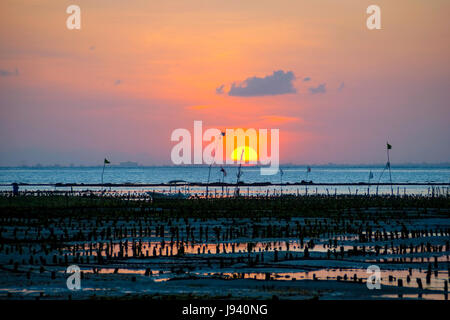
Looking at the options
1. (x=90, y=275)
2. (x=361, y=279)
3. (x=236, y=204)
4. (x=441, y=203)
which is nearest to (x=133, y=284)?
(x=90, y=275)

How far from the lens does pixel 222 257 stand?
29703mm

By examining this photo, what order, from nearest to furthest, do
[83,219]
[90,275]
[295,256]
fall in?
1. [90,275]
2. [295,256]
3. [83,219]

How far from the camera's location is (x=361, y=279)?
23594 millimetres

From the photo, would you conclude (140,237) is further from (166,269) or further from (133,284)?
(133,284)

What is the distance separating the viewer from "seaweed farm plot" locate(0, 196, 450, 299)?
2184 cm

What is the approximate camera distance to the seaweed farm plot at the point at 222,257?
21.8m

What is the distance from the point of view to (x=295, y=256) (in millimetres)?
29719
